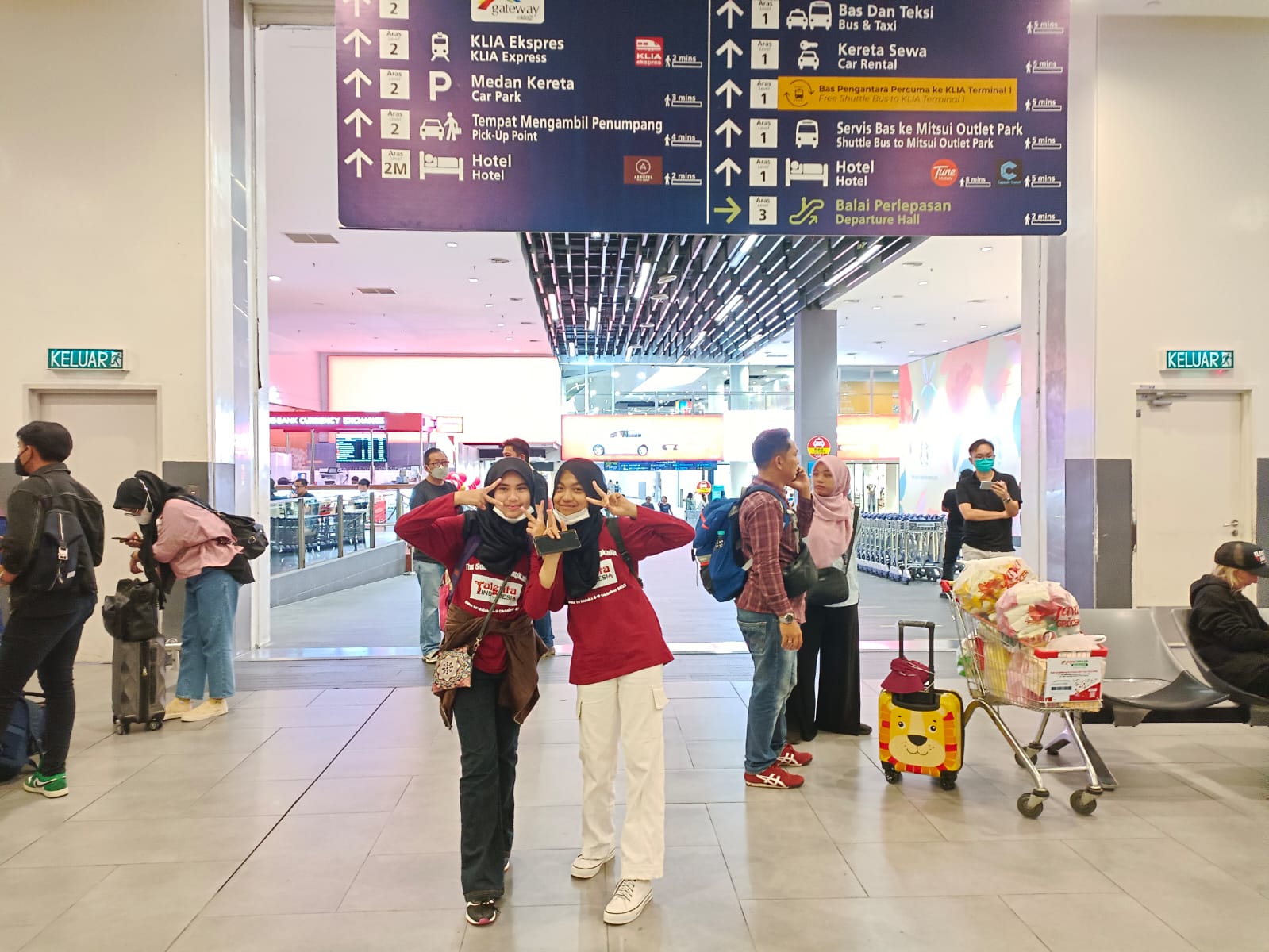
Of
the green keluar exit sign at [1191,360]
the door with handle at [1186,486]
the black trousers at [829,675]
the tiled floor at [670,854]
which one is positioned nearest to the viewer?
the tiled floor at [670,854]

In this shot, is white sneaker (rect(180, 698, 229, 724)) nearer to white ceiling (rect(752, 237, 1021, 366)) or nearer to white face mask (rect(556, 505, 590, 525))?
white face mask (rect(556, 505, 590, 525))

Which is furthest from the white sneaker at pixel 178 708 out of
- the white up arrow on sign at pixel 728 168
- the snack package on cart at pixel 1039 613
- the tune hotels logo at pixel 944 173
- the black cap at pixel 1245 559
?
the black cap at pixel 1245 559

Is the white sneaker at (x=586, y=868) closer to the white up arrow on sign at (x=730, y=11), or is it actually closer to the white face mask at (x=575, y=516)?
the white face mask at (x=575, y=516)

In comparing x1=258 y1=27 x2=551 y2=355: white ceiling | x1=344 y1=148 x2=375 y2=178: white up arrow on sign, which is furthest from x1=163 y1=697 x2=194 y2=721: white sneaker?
x1=258 y1=27 x2=551 y2=355: white ceiling

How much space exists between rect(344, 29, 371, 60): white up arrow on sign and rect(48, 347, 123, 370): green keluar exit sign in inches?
121

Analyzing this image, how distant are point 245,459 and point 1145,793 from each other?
6.44 metres

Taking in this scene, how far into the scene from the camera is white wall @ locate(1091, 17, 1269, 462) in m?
6.53

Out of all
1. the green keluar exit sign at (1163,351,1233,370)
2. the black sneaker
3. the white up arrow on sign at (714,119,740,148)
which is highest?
the white up arrow on sign at (714,119,740,148)

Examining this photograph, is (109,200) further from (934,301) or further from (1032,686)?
(934,301)

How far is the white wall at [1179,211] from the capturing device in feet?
21.4

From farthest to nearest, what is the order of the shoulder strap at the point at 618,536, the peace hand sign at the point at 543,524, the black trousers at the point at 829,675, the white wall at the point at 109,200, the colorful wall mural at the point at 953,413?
1. the colorful wall mural at the point at 953,413
2. the white wall at the point at 109,200
3. the black trousers at the point at 829,675
4. the shoulder strap at the point at 618,536
5. the peace hand sign at the point at 543,524

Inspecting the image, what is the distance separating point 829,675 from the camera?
4.64 m

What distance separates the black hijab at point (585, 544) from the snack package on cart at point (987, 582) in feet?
6.69

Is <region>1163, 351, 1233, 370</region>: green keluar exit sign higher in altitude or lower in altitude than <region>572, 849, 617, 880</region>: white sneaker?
higher
